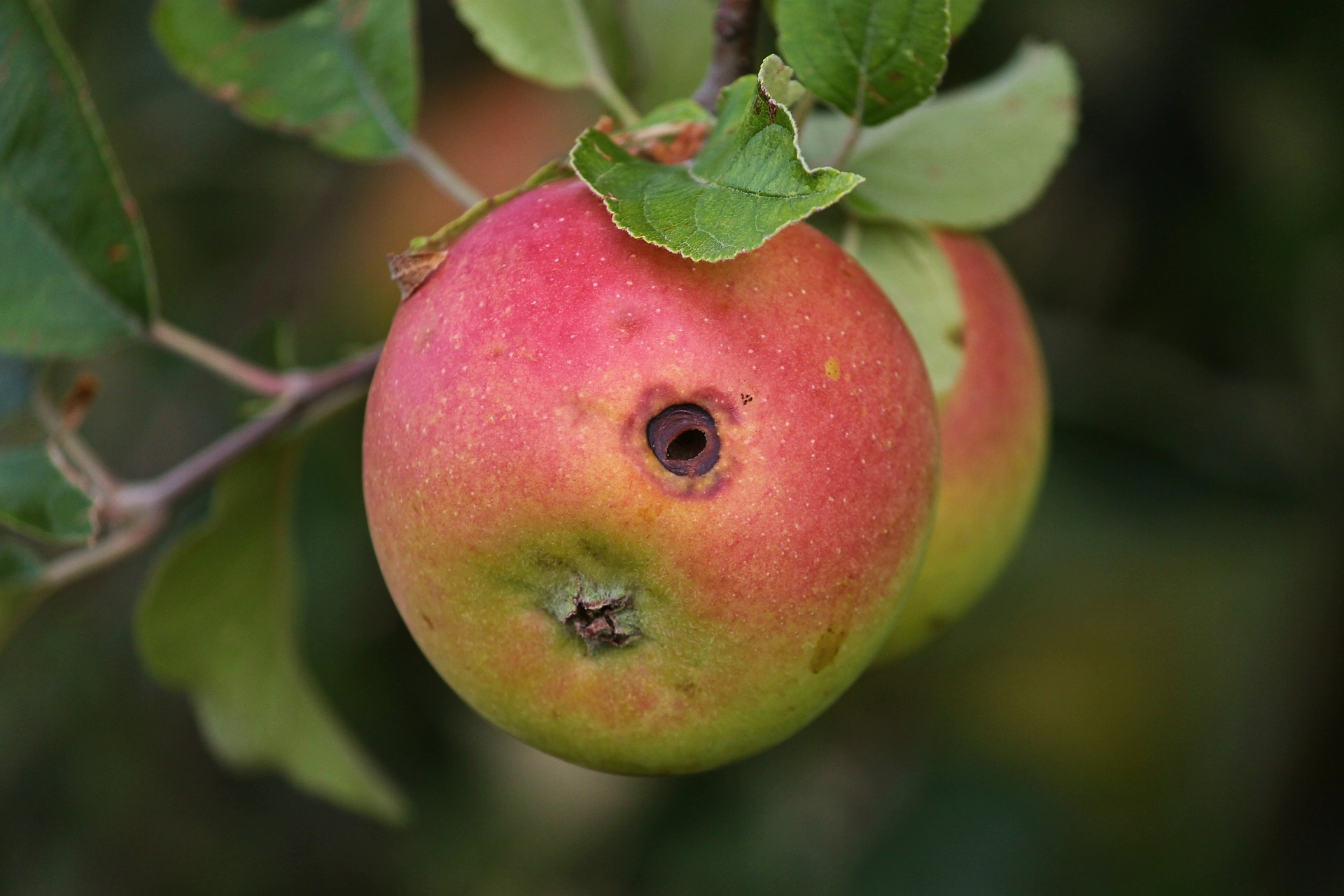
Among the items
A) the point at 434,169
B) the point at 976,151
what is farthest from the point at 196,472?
the point at 976,151

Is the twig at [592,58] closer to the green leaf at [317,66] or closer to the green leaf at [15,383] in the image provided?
the green leaf at [317,66]

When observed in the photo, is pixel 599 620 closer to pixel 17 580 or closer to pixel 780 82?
pixel 780 82

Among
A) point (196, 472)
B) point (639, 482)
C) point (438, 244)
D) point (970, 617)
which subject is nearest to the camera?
point (639, 482)

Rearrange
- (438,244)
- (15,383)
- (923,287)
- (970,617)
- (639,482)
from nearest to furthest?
(639,482)
(438,244)
(923,287)
(15,383)
(970,617)

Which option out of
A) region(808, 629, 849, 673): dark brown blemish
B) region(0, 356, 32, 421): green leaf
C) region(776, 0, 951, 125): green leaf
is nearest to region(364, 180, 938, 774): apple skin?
region(808, 629, 849, 673): dark brown blemish

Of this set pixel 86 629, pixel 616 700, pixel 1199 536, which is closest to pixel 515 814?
pixel 86 629

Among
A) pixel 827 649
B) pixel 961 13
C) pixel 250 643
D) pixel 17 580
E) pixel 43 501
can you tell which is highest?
pixel 961 13
